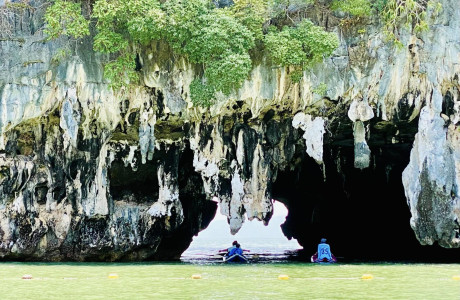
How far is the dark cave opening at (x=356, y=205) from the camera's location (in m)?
23.6

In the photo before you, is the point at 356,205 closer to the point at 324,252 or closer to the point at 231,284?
the point at 324,252

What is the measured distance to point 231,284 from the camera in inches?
519

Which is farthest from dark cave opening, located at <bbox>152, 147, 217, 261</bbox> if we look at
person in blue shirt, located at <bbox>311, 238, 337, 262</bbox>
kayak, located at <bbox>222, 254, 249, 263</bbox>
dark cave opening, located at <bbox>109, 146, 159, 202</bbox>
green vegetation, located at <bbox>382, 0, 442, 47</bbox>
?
green vegetation, located at <bbox>382, 0, 442, 47</bbox>

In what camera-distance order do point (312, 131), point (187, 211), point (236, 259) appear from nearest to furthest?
point (312, 131) < point (236, 259) < point (187, 211)

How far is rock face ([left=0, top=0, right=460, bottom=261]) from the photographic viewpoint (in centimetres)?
1811

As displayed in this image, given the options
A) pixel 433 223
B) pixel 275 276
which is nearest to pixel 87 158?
pixel 275 276

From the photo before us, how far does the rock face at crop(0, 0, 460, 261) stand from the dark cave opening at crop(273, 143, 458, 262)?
0.74 m

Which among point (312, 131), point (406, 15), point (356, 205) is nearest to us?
point (406, 15)

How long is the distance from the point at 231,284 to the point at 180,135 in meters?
7.84

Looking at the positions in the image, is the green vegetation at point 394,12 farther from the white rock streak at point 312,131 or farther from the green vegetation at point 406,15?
the white rock streak at point 312,131

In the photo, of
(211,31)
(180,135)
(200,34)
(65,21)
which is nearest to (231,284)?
(211,31)

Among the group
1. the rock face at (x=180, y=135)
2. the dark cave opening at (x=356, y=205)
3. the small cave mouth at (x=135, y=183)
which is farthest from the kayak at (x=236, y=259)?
the dark cave opening at (x=356, y=205)

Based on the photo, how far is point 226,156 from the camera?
2002 centimetres

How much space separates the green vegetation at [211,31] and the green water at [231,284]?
16.7 feet
